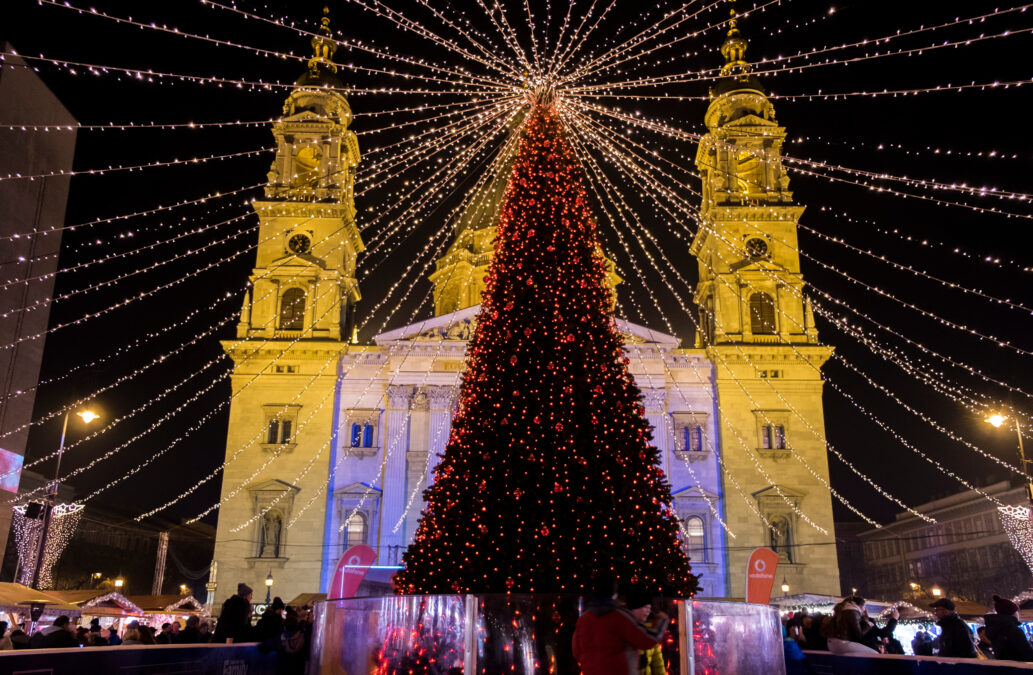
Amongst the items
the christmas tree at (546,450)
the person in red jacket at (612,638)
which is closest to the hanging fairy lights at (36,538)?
the christmas tree at (546,450)

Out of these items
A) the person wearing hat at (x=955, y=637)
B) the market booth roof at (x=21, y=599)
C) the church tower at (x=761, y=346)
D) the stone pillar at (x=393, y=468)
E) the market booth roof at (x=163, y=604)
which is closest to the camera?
the person wearing hat at (x=955, y=637)

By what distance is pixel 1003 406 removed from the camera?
25250 millimetres

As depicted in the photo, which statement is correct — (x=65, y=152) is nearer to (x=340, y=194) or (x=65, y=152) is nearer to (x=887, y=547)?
(x=340, y=194)

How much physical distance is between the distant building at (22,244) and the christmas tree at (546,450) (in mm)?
12235

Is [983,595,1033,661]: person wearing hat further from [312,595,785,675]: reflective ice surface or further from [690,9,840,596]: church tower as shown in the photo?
[690,9,840,596]: church tower

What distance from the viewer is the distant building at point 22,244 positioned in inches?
716

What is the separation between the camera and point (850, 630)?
9.27 metres

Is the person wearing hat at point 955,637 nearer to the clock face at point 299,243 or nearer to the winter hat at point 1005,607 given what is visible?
the winter hat at point 1005,607

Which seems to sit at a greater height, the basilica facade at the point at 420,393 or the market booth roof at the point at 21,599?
the basilica facade at the point at 420,393

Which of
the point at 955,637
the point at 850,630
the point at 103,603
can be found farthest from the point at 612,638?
the point at 103,603

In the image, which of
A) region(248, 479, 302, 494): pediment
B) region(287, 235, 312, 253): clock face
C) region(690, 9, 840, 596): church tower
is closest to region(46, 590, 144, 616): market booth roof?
region(248, 479, 302, 494): pediment

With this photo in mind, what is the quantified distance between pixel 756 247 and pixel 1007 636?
99.3ft

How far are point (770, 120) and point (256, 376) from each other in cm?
2615

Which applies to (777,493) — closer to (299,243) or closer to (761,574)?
(761,574)
